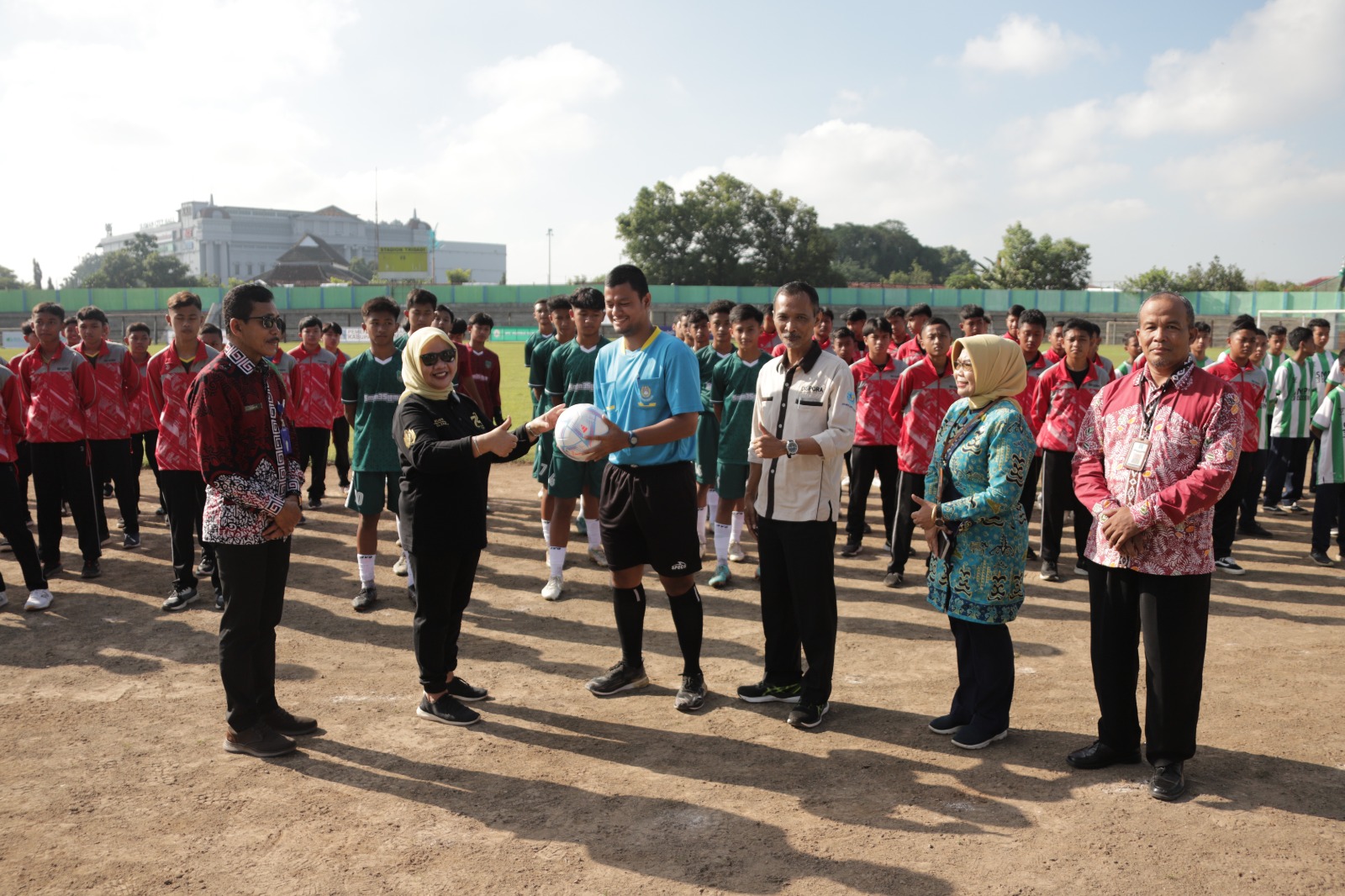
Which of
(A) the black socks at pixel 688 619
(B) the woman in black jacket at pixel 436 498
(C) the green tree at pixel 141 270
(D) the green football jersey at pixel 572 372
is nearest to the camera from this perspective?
(B) the woman in black jacket at pixel 436 498

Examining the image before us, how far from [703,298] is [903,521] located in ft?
160

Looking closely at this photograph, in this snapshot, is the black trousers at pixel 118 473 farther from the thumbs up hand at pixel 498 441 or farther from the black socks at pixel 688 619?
the black socks at pixel 688 619

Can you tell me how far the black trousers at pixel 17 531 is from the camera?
275 inches

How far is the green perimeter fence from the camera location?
46.7m

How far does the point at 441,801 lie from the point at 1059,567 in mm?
6056

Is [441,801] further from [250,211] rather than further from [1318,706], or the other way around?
[250,211]

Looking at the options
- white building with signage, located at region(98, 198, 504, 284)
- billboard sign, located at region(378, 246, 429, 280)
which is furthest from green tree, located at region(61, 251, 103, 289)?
billboard sign, located at region(378, 246, 429, 280)

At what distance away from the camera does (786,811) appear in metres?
3.97

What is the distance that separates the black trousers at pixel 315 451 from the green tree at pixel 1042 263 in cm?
6263

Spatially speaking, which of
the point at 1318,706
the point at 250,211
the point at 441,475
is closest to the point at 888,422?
the point at 1318,706

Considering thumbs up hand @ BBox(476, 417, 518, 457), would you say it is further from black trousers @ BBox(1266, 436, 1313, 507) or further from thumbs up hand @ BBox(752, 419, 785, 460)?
black trousers @ BBox(1266, 436, 1313, 507)

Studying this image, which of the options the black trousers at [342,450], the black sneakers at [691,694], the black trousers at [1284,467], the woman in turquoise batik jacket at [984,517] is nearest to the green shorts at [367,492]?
the black sneakers at [691,694]

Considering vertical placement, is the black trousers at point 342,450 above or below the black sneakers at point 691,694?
above

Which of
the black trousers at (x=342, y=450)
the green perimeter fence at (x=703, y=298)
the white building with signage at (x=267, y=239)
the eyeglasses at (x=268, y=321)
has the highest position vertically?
the white building with signage at (x=267, y=239)
